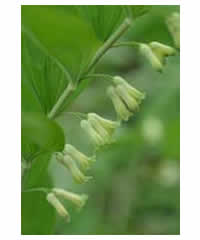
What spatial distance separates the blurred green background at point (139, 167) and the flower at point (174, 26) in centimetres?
175

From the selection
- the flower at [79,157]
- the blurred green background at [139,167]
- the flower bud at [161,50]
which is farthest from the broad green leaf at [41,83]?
the blurred green background at [139,167]

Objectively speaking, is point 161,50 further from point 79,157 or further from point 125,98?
point 79,157

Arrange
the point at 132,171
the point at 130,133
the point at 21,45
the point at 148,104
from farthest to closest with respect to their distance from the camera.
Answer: the point at 148,104 → the point at 132,171 → the point at 130,133 → the point at 21,45

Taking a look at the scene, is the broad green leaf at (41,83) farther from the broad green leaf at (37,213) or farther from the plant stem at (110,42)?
the broad green leaf at (37,213)

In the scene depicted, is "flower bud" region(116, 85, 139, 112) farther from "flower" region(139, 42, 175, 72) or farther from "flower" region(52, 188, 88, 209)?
"flower" region(52, 188, 88, 209)

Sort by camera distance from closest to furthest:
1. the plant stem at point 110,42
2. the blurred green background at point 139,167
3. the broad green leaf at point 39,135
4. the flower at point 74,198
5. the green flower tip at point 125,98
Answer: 1. the broad green leaf at point 39,135
2. the plant stem at point 110,42
3. the green flower tip at point 125,98
4. the flower at point 74,198
5. the blurred green background at point 139,167

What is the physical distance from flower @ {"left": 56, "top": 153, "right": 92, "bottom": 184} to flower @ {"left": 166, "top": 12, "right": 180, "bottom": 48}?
0.40 meters

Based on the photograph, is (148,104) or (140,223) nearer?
(140,223)

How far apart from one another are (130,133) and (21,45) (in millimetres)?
2064

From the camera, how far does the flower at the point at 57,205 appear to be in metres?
1.61
